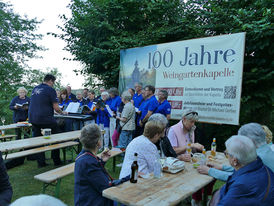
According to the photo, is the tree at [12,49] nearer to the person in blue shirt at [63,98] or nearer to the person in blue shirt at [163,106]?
the person in blue shirt at [63,98]

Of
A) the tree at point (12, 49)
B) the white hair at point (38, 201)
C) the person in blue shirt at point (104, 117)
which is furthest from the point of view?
the tree at point (12, 49)

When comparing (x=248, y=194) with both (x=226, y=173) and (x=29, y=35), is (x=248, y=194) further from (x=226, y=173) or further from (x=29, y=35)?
(x=29, y=35)

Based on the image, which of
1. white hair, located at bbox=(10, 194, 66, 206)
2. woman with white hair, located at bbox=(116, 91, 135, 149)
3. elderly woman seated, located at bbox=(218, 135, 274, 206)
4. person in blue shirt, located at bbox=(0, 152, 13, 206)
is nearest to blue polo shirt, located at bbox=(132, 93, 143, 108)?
woman with white hair, located at bbox=(116, 91, 135, 149)

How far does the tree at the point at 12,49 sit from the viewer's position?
37.6 feet

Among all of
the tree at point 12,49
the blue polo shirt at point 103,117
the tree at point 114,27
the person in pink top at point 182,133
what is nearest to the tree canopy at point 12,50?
the tree at point 12,49

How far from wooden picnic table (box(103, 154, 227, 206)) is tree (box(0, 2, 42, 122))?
11.5 m

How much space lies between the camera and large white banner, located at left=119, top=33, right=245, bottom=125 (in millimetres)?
4727

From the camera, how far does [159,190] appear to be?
1.94 m

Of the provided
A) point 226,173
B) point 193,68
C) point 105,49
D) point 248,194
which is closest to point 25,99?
point 105,49

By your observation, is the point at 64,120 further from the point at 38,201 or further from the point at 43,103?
the point at 38,201

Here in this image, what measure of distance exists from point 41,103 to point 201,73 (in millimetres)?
3764

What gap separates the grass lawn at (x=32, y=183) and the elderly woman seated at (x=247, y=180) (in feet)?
7.99

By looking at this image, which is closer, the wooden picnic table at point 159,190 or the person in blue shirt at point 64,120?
the wooden picnic table at point 159,190

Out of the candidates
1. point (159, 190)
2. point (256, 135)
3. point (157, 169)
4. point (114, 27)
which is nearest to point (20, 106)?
point (114, 27)
